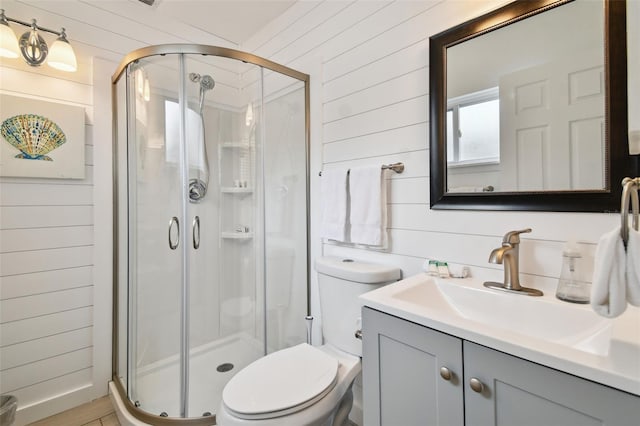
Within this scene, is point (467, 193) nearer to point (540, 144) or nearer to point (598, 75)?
point (540, 144)

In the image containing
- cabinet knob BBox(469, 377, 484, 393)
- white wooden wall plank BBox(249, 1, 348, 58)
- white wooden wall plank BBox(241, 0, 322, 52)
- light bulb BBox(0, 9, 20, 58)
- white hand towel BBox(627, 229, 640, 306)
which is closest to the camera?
white hand towel BBox(627, 229, 640, 306)

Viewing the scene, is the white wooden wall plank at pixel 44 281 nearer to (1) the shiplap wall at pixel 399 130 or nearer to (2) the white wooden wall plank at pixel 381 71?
(1) the shiplap wall at pixel 399 130

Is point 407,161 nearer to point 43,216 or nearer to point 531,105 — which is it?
point 531,105

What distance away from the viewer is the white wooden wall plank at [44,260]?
1623 millimetres

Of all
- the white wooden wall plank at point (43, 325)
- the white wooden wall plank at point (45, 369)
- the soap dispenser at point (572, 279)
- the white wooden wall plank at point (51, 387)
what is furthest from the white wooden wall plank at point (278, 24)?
the white wooden wall plank at point (51, 387)

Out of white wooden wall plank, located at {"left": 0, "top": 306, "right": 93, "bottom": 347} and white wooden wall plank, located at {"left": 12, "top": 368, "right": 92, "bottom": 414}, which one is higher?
white wooden wall plank, located at {"left": 0, "top": 306, "right": 93, "bottom": 347}

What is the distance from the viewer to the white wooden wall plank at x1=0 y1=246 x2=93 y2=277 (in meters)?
1.62

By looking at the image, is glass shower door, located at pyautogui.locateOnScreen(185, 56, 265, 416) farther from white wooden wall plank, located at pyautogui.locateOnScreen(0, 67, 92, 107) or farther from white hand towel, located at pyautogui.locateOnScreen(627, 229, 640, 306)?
white hand towel, located at pyautogui.locateOnScreen(627, 229, 640, 306)

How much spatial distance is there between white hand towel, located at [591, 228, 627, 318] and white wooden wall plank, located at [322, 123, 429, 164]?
2.63ft

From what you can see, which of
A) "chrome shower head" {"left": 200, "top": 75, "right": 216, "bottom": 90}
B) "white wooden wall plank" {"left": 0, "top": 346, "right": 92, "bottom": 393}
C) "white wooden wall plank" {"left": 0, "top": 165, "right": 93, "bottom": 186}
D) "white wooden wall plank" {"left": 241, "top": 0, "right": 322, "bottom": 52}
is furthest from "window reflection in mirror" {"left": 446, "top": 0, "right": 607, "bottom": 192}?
"white wooden wall plank" {"left": 0, "top": 346, "right": 92, "bottom": 393}

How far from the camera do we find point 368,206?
1476mm

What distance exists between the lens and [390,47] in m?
1.45

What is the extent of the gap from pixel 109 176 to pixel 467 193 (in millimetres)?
2077

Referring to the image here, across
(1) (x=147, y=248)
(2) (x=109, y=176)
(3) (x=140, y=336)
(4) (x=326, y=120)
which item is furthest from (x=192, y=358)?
(4) (x=326, y=120)
